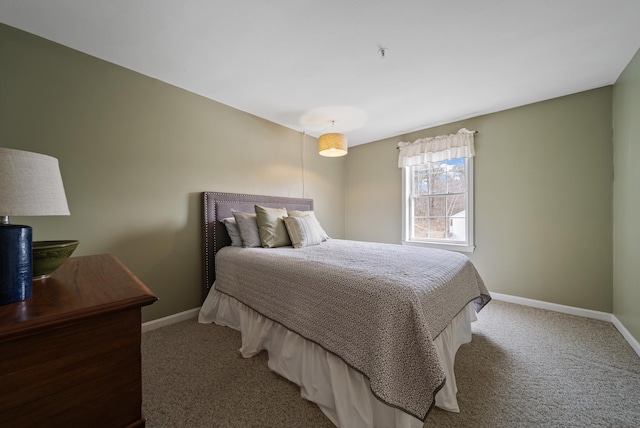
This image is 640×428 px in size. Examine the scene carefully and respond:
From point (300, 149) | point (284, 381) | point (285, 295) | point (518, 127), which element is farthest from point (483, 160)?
point (284, 381)

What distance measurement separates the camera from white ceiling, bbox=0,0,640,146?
157cm

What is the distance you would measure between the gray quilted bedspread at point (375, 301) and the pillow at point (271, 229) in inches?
10.8

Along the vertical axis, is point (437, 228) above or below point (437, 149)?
below

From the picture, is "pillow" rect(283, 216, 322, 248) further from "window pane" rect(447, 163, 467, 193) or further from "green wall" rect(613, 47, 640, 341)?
"green wall" rect(613, 47, 640, 341)

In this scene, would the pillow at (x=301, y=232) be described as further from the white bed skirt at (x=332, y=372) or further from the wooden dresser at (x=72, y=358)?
the wooden dresser at (x=72, y=358)

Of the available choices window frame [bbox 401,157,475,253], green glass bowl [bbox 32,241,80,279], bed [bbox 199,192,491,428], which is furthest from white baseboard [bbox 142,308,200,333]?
window frame [bbox 401,157,475,253]

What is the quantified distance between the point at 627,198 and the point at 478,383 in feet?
7.09

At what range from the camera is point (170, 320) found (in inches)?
94.8

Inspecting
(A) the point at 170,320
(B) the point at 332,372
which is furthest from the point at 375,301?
A: (A) the point at 170,320

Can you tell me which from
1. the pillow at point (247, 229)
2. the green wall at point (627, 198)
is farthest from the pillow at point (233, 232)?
the green wall at point (627, 198)

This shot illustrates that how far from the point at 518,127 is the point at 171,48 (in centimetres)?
370

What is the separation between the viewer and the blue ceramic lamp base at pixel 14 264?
26.5 inches

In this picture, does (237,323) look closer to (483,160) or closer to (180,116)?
(180,116)

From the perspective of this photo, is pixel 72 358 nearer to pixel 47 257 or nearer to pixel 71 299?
pixel 71 299
